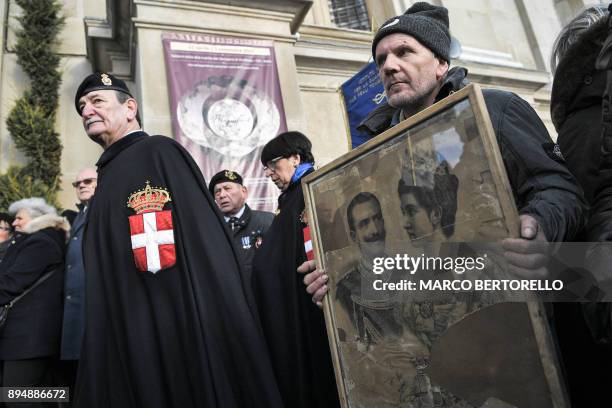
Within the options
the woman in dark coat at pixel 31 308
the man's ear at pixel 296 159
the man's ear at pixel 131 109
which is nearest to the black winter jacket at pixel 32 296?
the woman in dark coat at pixel 31 308

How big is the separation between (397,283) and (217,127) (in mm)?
5773

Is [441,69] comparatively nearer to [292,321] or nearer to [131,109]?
[292,321]

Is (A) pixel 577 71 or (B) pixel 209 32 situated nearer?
(A) pixel 577 71

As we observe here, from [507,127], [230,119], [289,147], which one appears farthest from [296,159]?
[230,119]

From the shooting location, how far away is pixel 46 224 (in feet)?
12.9

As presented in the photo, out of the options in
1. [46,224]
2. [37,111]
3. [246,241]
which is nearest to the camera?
[46,224]

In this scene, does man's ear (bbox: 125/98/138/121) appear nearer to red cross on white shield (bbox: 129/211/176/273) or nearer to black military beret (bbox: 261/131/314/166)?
red cross on white shield (bbox: 129/211/176/273)

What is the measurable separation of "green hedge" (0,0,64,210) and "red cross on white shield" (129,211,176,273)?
601 cm

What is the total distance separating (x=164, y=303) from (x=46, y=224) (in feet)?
8.02

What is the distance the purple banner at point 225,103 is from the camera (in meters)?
6.63

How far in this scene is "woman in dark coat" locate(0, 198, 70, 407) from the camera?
3551 millimetres

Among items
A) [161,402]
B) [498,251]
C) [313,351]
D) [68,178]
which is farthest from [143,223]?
[68,178]

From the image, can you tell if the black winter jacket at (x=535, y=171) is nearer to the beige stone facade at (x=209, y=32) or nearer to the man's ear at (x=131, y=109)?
the man's ear at (x=131, y=109)

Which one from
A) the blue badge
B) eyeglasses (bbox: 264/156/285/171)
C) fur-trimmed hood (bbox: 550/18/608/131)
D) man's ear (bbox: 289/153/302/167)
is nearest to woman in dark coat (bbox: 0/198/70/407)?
the blue badge
